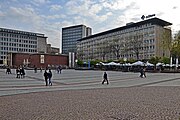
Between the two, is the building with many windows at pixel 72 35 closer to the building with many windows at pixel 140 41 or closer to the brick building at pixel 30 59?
the building with many windows at pixel 140 41

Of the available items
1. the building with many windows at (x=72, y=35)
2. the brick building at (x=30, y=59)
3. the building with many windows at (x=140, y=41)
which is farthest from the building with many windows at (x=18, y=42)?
the building with many windows at (x=140, y=41)

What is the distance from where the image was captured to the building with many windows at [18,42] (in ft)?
456

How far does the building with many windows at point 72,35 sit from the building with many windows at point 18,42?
29.9 metres

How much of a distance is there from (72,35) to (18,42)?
178ft

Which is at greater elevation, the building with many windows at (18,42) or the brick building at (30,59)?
the building with many windows at (18,42)

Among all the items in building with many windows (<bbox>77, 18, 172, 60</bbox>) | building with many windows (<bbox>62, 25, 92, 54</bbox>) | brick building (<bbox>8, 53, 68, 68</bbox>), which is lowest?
brick building (<bbox>8, 53, 68, 68</bbox>)

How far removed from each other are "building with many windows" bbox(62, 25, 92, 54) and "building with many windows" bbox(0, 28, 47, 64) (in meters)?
29.9

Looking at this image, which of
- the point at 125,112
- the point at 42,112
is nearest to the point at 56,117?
the point at 42,112

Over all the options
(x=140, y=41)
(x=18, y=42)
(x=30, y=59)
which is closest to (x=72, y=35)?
(x=18, y=42)

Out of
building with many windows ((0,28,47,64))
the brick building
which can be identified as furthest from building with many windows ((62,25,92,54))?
the brick building

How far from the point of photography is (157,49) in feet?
334

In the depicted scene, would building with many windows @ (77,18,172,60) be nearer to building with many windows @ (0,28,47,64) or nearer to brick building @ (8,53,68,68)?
brick building @ (8,53,68,68)

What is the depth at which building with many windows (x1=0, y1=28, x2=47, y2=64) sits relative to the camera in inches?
5468

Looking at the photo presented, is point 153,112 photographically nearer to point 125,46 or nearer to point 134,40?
point 134,40
